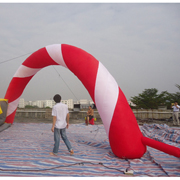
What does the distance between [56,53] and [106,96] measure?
1814 mm

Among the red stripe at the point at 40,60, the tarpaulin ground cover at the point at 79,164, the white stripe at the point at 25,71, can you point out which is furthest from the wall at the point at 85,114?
the tarpaulin ground cover at the point at 79,164

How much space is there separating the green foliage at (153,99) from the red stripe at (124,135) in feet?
63.0

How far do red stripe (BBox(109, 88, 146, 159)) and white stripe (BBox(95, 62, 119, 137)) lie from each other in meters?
0.09

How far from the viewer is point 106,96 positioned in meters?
2.99

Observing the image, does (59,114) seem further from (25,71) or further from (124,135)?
(25,71)

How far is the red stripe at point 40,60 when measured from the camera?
4538mm

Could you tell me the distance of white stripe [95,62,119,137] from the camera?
9.65 ft

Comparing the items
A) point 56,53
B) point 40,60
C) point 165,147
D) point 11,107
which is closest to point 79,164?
point 165,147

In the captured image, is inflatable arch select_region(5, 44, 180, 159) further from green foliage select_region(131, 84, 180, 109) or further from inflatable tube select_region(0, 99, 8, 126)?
green foliage select_region(131, 84, 180, 109)

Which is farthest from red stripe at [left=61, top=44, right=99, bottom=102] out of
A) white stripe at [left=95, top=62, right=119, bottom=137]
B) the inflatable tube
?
the inflatable tube

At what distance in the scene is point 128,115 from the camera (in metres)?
2.90

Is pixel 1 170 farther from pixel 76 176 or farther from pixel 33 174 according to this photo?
pixel 76 176

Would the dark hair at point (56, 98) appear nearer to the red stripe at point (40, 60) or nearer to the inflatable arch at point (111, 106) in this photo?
the inflatable arch at point (111, 106)

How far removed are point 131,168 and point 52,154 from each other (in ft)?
4.73
